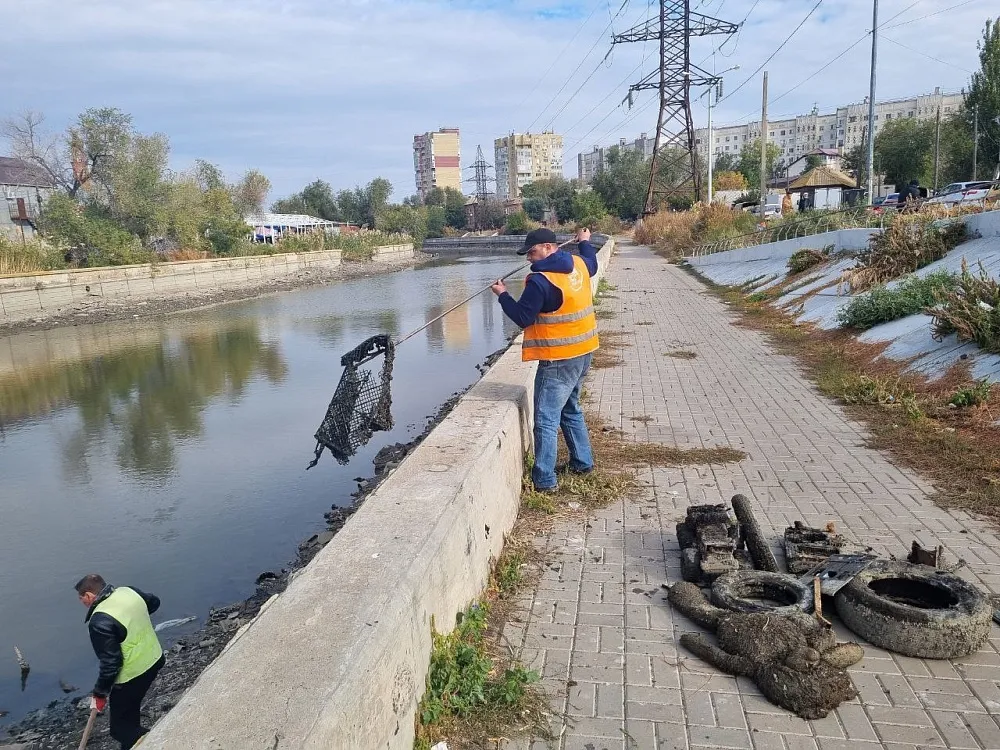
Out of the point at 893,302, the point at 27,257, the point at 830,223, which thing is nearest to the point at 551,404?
the point at 893,302

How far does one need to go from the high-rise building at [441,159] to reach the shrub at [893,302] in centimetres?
14484

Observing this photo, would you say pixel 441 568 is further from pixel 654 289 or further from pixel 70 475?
pixel 654 289

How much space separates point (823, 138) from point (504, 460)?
145m

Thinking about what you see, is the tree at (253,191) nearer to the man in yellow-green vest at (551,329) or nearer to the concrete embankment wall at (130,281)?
the concrete embankment wall at (130,281)

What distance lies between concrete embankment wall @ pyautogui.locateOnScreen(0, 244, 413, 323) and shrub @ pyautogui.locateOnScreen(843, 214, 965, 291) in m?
26.0

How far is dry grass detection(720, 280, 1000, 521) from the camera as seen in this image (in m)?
5.12

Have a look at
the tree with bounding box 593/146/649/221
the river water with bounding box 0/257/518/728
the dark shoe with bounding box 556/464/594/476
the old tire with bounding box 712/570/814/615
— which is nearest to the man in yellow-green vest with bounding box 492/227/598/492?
the dark shoe with bounding box 556/464/594/476

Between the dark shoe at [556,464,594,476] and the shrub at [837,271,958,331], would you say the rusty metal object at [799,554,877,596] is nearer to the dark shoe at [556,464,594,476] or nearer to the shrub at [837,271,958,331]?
the dark shoe at [556,464,594,476]

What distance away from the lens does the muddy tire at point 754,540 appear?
388 cm

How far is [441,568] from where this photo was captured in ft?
9.90

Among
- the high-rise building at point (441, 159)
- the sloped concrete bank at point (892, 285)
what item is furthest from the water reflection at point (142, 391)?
the high-rise building at point (441, 159)

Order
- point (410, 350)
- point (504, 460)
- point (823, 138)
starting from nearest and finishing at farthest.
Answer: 1. point (504, 460)
2. point (410, 350)
3. point (823, 138)

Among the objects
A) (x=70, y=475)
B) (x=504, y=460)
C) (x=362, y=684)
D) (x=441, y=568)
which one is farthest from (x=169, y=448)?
(x=362, y=684)

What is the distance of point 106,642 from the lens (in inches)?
157
